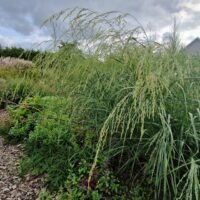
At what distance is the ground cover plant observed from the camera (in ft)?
7.75

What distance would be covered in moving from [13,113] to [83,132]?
143 centimetres

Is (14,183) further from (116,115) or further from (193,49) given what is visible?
(193,49)

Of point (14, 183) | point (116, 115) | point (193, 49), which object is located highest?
point (193, 49)

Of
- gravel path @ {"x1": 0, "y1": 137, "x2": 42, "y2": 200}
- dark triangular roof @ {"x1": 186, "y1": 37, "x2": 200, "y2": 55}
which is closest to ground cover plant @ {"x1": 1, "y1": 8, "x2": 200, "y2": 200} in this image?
gravel path @ {"x1": 0, "y1": 137, "x2": 42, "y2": 200}

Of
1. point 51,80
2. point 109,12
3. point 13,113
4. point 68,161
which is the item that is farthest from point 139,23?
point 13,113

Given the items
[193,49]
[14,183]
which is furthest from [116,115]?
[193,49]

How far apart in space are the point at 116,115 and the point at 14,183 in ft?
4.57

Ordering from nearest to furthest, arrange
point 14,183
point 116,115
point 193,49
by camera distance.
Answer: point 116,115 < point 14,183 < point 193,49

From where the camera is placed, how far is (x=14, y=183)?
322 centimetres

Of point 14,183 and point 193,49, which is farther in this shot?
point 193,49

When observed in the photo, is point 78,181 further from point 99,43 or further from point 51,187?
point 99,43

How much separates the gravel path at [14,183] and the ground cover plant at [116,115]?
0.12 meters

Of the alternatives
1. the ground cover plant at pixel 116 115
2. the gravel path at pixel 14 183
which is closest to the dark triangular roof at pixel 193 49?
the ground cover plant at pixel 116 115

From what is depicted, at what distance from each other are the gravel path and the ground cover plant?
12 centimetres
